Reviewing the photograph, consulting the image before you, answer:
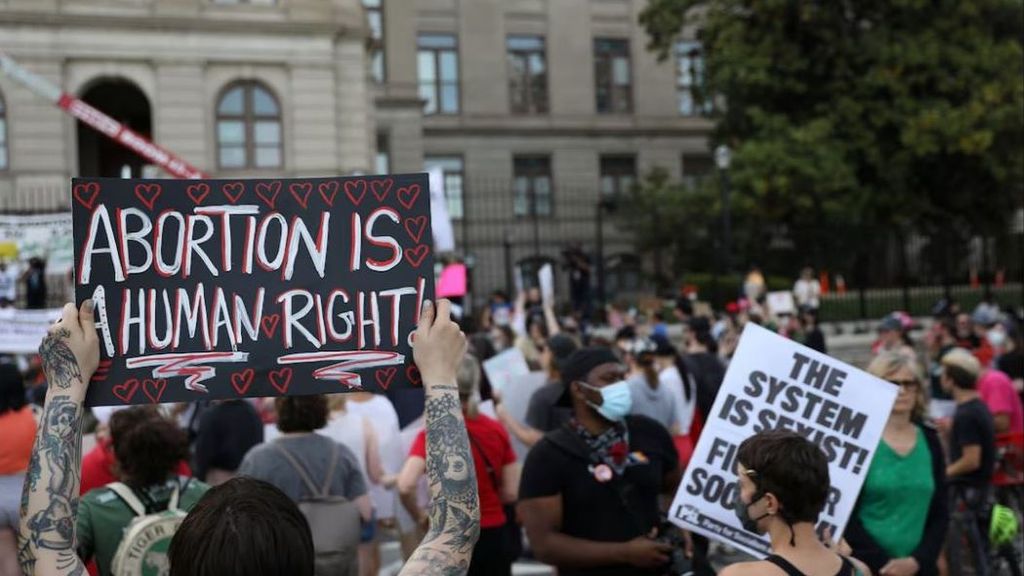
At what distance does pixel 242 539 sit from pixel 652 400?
5.54m

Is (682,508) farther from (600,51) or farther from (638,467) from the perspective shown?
(600,51)

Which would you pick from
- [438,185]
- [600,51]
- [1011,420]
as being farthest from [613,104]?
[1011,420]

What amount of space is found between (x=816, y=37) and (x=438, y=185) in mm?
11561

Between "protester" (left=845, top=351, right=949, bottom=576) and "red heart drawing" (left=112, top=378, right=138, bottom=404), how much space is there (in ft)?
11.2

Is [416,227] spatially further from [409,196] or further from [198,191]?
[198,191]

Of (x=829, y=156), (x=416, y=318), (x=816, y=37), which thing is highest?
(x=816, y=37)

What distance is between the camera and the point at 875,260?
28359mm

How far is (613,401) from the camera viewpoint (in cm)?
473

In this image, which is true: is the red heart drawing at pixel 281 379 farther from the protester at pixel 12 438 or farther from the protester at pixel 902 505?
the protester at pixel 902 505

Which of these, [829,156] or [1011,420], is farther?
[829,156]

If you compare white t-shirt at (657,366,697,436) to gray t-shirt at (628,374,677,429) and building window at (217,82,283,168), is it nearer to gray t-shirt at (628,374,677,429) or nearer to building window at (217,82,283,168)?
gray t-shirt at (628,374,677,429)

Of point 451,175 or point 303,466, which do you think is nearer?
point 303,466

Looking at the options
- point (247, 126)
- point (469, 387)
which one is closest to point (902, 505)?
point (469, 387)

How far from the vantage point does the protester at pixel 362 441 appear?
22.2ft
